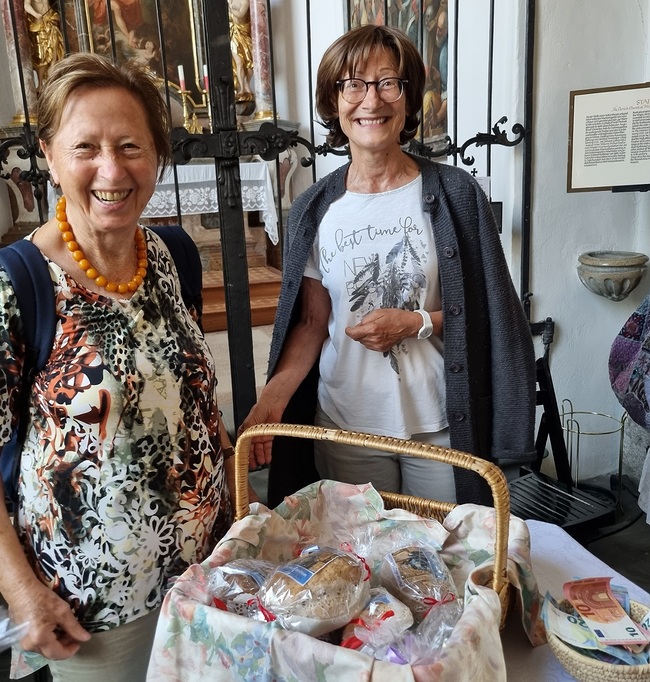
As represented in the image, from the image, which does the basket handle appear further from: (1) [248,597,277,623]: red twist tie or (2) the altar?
(2) the altar

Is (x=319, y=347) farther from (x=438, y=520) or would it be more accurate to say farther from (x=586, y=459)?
(x=586, y=459)

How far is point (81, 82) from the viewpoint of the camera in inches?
34.4

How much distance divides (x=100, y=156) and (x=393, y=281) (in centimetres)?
58

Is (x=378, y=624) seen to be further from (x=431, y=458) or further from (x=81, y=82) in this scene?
(x=81, y=82)

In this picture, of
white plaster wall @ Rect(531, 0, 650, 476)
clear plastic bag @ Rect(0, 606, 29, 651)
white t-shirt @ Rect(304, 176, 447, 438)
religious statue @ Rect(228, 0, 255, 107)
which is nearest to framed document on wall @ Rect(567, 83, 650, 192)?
white plaster wall @ Rect(531, 0, 650, 476)

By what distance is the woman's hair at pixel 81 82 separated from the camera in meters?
0.87

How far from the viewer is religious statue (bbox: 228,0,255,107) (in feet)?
16.3

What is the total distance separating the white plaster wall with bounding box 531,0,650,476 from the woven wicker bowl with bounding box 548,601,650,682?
1.90m

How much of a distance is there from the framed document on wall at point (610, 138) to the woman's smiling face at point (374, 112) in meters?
1.21

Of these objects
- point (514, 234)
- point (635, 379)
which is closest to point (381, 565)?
point (635, 379)

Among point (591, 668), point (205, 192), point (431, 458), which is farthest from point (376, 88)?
point (205, 192)

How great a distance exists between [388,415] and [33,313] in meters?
0.68

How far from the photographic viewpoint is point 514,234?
2434 millimetres

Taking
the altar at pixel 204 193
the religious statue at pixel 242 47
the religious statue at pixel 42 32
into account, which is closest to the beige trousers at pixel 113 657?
the altar at pixel 204 193
